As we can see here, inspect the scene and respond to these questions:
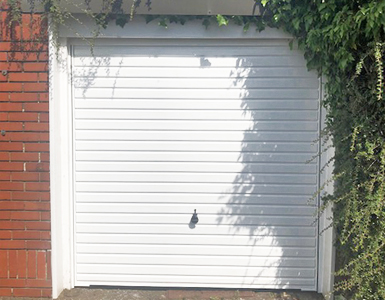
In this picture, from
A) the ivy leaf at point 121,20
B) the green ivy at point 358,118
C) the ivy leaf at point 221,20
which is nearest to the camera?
the green ivy at point 358,118

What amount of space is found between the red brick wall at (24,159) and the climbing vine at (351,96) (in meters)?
0.25

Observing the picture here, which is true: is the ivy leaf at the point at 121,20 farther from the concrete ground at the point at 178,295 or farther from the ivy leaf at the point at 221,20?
the concrete ground at the point at 178,295

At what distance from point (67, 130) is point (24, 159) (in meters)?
0.53

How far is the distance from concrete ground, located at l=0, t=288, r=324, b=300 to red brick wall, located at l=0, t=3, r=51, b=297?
15.0 inches

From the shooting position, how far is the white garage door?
527 cm

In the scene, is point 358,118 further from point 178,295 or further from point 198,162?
point 178,295

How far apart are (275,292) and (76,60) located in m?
3.23

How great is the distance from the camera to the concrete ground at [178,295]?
5.26 m

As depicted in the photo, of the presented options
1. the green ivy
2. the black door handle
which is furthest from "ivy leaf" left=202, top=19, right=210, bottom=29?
the black door handle

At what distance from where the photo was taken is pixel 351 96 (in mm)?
4316

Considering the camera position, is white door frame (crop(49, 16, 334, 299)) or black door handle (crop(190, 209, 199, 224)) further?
black door handle (crop(190, 209, 199, 224))

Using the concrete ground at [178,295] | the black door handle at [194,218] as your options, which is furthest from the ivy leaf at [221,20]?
the concrete ground at [178,295]

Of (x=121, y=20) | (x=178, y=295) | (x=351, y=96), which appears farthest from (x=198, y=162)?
(x=351, y=96)

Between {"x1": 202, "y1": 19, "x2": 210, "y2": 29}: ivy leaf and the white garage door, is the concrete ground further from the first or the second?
{"x1": 202, "y1": 19, "x2": 210, "y2": 29}: ivy leaf
